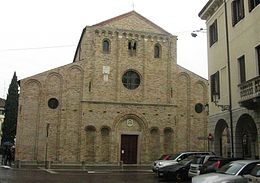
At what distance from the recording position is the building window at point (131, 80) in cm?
→ 3416

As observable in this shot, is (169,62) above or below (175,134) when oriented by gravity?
above

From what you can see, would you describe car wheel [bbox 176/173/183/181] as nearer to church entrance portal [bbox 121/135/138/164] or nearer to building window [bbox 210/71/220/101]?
building window [bbox 210/71/220/101]

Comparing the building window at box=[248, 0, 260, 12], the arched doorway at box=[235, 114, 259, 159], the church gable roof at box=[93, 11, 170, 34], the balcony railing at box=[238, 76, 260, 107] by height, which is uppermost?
the church gable roof at box=[93, 11, 170, 34]

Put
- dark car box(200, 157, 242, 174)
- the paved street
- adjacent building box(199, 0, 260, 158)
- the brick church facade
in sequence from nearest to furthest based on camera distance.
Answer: dark car box(200, 157, 242, 174) < adjacent building box(199, 0, 260, 158) < the paved street < the brick church facade

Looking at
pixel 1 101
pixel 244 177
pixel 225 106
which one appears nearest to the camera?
pixel 244 177

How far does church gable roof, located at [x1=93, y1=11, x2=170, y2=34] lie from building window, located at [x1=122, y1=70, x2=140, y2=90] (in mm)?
4595

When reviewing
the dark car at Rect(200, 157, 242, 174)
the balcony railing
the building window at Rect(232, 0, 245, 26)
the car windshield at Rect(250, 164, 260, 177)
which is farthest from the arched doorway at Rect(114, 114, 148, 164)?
the car windshield at Rect(250, 164, 260, 177)

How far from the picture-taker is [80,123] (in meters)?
31.8

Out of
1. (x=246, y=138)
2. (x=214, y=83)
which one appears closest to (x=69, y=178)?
(x=214, y=83)

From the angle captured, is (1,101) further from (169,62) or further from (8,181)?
(8,181)

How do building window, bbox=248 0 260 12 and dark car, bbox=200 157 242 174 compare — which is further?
building window, bbox=248 0 260 12

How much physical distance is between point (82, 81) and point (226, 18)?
54.8ft

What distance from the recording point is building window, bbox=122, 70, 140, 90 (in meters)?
34.2

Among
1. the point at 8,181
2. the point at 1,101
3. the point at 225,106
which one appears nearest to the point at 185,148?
the point at 225,106
